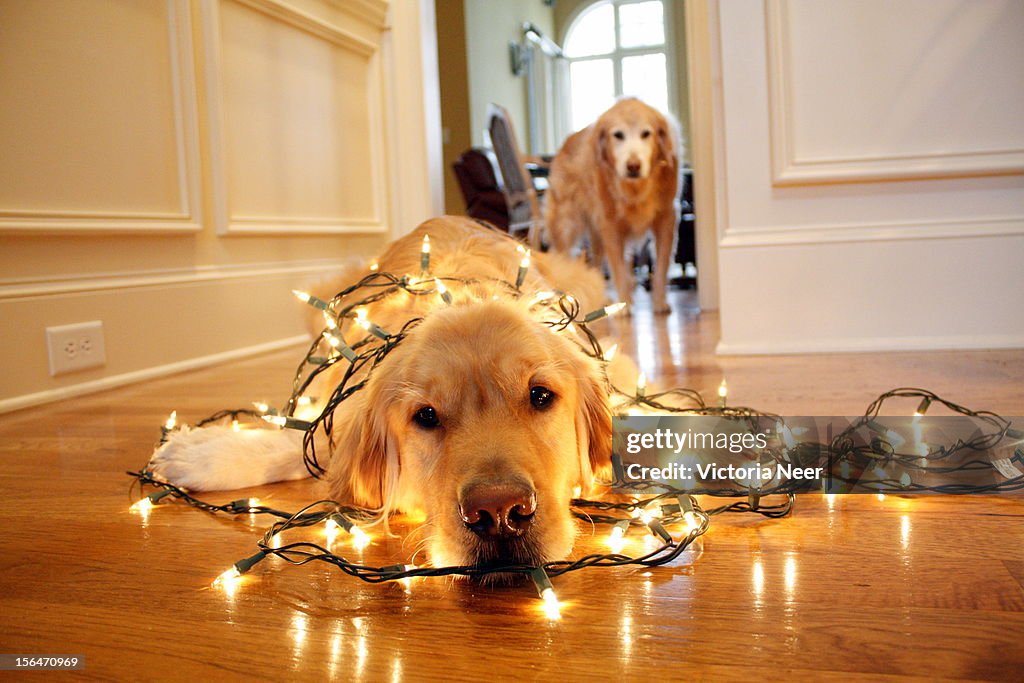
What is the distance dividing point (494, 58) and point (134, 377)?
33.4ft

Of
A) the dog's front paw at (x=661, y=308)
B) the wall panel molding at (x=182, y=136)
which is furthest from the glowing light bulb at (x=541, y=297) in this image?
the dog's front paw at (x=661, y=308)

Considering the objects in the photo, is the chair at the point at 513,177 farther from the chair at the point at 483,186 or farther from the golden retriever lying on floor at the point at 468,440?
the golden retriever lying on floor at the point at 468,440

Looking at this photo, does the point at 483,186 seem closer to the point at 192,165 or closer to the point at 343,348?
the point at 192,165

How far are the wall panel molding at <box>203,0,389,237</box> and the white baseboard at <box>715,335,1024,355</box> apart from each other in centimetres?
213

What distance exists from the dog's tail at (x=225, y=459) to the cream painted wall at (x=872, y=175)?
189cm

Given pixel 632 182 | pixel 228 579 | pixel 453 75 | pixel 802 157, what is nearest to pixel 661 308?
pixel 632 182

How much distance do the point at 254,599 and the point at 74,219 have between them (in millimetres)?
2166

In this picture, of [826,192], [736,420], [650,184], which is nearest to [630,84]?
[650,184]

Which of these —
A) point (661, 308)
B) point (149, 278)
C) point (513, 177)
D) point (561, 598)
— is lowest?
point (561, 598)

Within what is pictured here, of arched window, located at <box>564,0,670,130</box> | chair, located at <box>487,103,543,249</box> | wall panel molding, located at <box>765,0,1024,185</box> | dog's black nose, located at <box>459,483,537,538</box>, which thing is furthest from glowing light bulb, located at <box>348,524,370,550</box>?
arched window, located at <box>564,0,670,130</box>

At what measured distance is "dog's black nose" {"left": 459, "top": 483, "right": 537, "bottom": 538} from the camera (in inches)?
38.6

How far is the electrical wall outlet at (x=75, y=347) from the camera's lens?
8.80 feet

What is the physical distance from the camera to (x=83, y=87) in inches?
111

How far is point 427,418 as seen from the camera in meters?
1.18
